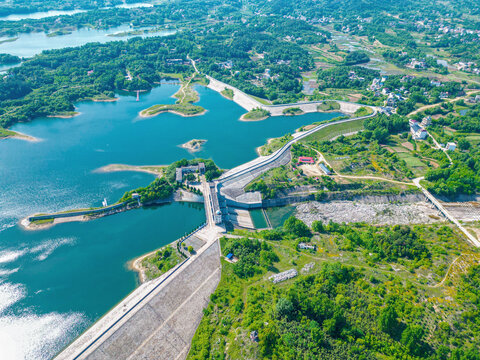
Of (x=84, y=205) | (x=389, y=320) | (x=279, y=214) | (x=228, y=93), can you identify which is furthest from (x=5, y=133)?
(x=389, y=320)

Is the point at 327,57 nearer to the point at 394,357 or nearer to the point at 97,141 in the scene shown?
the point at 97,141

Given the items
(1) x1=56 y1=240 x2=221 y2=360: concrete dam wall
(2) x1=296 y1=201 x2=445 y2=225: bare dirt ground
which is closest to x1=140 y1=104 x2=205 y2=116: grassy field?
(2) x1=296 y1=201 x2=445 y2=225: bare dirt ground

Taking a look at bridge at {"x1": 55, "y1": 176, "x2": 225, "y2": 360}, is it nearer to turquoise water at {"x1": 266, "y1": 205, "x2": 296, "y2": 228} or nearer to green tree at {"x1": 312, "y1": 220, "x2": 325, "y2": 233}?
turquoise water at {"x1": 266, "y1": 205, "x2": 296, "y2": 228}

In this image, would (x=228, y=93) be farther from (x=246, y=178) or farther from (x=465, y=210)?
(x=465, y=210)

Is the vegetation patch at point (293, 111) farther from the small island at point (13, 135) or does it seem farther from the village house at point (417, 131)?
the small island at point (13, 135)

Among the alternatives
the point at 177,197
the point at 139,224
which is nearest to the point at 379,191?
the point at 177,197
